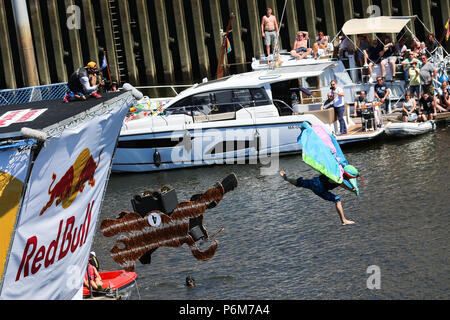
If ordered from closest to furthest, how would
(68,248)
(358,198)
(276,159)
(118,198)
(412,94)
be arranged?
(68,248) < (358,198) < (118,198) < (276,159) < (412,94)

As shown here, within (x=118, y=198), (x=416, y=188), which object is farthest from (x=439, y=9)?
(x=118, y=198)

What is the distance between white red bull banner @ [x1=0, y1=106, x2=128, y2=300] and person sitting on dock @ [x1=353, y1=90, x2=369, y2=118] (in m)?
16.4

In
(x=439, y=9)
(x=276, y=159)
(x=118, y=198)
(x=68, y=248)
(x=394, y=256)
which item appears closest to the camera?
(x=68, y=248)

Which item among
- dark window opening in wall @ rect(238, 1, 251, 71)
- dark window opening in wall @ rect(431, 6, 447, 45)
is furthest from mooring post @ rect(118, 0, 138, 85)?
dark window opening in wall @ rect(431, 6, 447, 45)

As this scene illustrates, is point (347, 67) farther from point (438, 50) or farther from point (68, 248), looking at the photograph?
point (68, 248)

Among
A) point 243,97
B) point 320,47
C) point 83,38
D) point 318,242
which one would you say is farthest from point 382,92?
point 83,38

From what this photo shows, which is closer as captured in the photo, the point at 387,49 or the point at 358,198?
the point at 358,198

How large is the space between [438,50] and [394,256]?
13.6 meters

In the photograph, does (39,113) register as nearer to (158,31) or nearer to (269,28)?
(269,28)

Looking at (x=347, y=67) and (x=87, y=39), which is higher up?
(x=87, y=39)

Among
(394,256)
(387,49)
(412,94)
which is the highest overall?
(387,49)

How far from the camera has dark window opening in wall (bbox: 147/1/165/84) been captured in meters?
32.9

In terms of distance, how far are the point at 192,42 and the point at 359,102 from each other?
10303mm
